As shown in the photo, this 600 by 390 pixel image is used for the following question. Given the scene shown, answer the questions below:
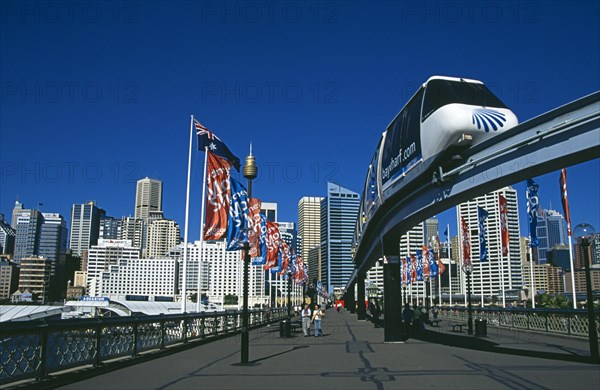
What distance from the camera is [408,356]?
16953 mm

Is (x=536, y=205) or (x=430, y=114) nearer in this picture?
(x=430, y=114)

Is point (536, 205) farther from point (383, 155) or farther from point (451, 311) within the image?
point (451, 311)

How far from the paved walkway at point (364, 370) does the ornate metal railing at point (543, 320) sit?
507 cm

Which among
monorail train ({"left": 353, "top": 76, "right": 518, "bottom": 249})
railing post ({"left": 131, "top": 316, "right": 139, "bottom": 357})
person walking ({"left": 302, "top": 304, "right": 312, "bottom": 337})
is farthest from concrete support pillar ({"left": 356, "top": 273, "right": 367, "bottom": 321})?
railing post ({"left": 131, "top": 316, "right": 139, "bottom": 357})

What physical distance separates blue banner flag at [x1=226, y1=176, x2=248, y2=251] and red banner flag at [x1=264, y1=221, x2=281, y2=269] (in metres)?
15.5

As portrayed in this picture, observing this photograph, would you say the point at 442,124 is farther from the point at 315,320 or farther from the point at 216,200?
the point at 315,320

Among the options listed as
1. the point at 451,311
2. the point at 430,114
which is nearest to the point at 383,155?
the point at 430,114

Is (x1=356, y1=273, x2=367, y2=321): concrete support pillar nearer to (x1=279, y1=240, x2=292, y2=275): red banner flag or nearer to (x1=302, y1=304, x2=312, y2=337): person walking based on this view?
(x1=279, y1=240, x2=292, y2=275): red banner flag

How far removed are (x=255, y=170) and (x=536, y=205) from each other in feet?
63.0

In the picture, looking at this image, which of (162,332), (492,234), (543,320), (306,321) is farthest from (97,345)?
(492,234)

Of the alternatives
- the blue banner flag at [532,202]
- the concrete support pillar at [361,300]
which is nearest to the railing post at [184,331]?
the blue banner flag at [532,202]

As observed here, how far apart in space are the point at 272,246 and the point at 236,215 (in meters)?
17.5

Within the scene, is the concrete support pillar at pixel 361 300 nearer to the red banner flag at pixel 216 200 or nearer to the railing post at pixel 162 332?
the red banner flag at pixel 216 200

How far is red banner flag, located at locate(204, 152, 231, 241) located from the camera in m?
19.3
